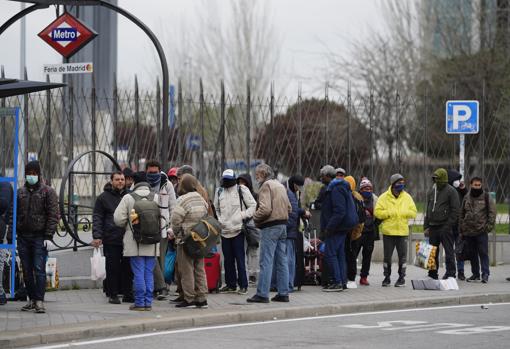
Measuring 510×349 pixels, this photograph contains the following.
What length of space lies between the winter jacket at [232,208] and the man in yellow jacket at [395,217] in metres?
2.57

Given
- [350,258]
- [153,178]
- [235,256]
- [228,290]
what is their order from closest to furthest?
[153,178] → [235,256] → [228,290] → [350,258]

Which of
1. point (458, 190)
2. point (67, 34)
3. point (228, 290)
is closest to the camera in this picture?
point (228, 290)

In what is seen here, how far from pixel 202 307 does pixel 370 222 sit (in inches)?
165

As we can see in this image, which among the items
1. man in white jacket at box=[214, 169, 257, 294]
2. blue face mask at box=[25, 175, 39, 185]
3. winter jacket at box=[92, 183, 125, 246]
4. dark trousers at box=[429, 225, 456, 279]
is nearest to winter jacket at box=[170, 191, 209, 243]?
winter jacket at box=[92, 183, 125, 246]

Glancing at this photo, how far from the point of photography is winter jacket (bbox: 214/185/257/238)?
16.0 metres

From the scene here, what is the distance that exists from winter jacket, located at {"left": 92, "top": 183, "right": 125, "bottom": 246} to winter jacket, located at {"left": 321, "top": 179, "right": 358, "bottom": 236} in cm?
335

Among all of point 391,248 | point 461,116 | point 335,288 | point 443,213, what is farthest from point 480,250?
point 335,288

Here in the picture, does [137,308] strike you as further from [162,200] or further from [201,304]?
[162,200]

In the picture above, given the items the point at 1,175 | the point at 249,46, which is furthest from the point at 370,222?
the point at 249,46

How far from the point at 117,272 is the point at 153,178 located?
1.31 meters

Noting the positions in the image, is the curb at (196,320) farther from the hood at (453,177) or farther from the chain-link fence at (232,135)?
the chain-link fence at (232,135)

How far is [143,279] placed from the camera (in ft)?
46.5

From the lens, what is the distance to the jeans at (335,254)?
16.7 meters

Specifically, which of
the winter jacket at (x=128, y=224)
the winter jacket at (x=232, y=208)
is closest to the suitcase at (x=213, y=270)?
the winter jacket at (x=232, y=208)
